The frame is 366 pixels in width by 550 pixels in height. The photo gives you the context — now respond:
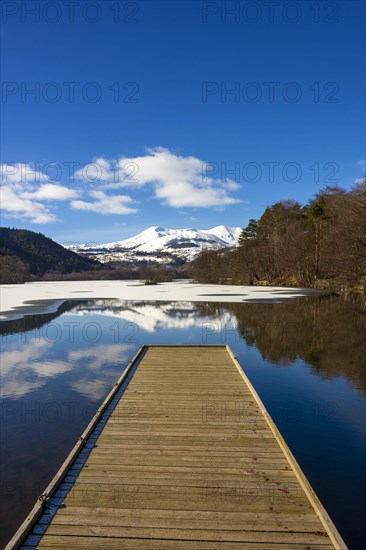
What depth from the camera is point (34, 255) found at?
135000 millimetres

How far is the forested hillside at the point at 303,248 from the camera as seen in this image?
3828 centimetres

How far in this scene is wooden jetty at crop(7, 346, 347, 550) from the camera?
3.84m

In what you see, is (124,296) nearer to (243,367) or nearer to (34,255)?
(243,367)

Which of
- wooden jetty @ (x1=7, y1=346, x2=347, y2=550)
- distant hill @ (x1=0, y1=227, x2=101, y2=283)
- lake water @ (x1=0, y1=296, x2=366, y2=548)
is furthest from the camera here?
distant hill @ (x1=0, y1=227, x2=101, y2=283)

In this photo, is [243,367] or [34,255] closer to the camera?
[243,367]

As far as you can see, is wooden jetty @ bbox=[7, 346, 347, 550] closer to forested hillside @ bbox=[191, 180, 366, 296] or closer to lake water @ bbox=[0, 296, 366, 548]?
lake water @ bbox=[0, 296, 366, 548]

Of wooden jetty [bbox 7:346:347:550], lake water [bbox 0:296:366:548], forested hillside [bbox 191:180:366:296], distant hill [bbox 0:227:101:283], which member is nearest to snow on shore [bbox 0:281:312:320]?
forested hillside [bbox 191:180:366:296]

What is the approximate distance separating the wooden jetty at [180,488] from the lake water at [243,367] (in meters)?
0.90

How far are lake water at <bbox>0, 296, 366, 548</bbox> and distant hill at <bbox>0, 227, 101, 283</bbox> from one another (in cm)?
9022

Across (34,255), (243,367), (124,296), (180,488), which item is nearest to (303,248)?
(124,296)

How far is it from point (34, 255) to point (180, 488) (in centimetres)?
14265

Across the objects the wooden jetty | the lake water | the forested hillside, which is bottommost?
the lake water

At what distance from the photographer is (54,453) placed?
6.71 meters

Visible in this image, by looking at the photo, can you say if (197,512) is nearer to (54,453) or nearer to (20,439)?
(54,453)
